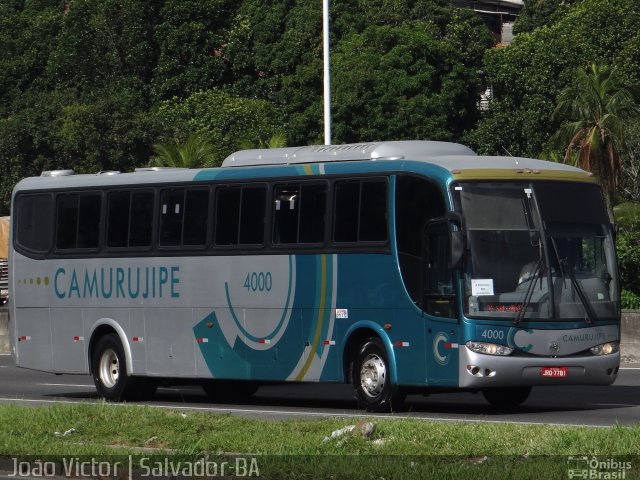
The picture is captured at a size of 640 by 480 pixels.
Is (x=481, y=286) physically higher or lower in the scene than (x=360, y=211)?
lower

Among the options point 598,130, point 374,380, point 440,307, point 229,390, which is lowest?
point 229,390

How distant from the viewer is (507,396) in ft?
61.7

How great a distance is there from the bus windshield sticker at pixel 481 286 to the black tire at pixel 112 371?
6.40m

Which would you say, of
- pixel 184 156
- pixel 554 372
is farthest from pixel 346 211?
pixel 184 156

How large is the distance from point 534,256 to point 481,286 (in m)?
0.77

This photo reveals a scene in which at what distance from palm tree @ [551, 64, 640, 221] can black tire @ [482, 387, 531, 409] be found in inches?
704

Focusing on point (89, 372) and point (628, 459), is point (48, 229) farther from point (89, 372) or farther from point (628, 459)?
point (628, 459)

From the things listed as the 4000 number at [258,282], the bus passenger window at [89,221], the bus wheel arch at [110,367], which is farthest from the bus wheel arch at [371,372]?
the bus passenger window at [89,221]

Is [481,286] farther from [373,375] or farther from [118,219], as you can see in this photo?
[118,219]

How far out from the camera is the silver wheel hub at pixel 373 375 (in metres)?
17.7

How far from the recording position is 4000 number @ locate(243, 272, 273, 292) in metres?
19.3

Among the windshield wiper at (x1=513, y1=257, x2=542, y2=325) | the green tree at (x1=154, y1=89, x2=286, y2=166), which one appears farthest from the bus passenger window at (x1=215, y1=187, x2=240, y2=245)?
the green tree at (x1=154, y1=89, x2=286, y2=166)

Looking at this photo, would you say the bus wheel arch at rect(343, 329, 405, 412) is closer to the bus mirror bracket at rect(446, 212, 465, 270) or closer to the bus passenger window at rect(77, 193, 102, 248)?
the bus mirror bracket at rect(446, 212, 465, 270)

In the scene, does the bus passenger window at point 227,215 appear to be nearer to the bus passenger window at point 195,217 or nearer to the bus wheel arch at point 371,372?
the bus passenger window at point 195,217
